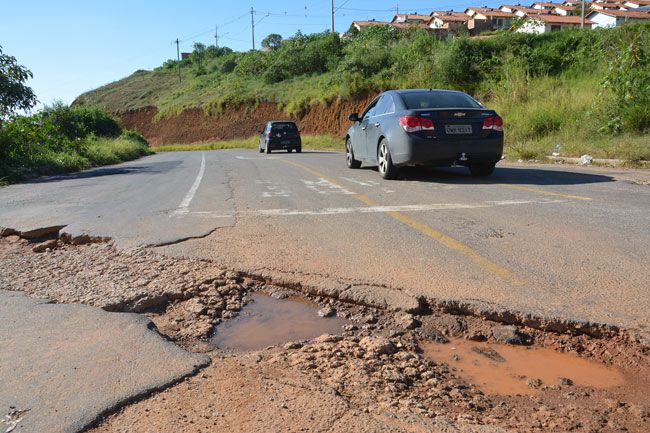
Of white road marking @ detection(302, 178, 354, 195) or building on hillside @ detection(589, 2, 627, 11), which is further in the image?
building on hillside @ detection(589, 2, 627, 11)

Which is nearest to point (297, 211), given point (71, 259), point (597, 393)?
point (71, 259)

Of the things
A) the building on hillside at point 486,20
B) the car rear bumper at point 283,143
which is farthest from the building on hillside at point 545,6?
the car rear bumper at point 283,143

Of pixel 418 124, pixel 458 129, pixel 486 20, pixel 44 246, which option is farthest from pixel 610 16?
pixel 44 246

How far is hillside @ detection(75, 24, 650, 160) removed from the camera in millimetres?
15273

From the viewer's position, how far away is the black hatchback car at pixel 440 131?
929cm

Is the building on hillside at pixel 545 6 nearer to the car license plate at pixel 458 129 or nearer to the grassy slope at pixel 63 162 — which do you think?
the grassy slope at pixel 63 162

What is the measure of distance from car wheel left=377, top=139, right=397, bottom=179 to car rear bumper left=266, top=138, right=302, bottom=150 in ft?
56.8

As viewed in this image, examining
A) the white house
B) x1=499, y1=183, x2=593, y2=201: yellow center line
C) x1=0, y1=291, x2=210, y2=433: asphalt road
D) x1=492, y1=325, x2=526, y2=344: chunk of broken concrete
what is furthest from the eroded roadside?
the white house

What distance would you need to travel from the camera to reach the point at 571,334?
130 inches

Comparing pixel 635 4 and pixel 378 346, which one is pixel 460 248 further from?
Answer: pixel 635 4

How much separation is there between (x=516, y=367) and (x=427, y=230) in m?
2.98

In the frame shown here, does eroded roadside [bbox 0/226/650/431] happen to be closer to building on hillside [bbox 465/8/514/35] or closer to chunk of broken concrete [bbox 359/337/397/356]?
chunk of broken concrete [bbox 359/337/397/356]

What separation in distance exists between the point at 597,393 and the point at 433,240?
2863 mm

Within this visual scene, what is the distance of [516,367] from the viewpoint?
296 cm
